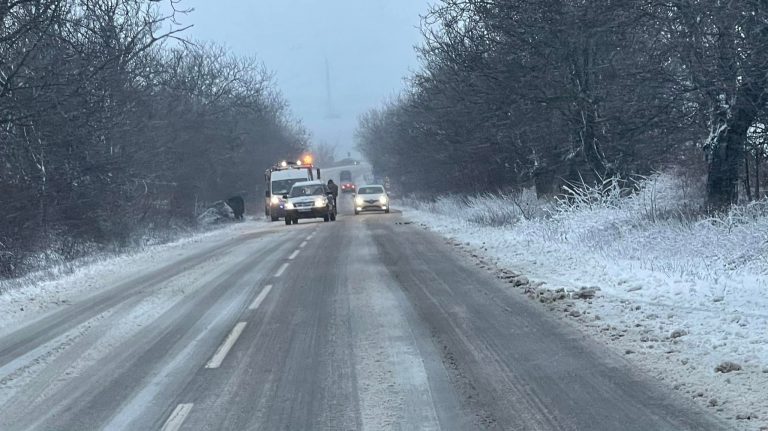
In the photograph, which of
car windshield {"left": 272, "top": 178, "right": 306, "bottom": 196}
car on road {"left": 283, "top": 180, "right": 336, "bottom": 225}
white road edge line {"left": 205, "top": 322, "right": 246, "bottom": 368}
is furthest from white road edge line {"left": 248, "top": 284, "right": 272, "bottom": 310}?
car windshield {"left": 272, "top": 178, "right": 306, "bottom": 196}

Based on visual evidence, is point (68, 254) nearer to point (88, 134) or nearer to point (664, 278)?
point (88, 134)

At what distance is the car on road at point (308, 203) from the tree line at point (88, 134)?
5548 mm

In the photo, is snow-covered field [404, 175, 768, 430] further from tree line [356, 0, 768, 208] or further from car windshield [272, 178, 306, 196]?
car windshield [272, 178, 306, 196]

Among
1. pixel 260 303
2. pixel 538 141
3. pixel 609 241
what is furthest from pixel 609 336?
pixel 538 141

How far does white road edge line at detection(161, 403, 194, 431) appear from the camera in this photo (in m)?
5.69

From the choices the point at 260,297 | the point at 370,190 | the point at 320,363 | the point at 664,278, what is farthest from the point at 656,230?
the point at 370,190

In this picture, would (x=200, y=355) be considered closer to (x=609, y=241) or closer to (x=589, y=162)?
(x=609, y=241)

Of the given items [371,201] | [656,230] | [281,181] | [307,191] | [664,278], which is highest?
[281,181]

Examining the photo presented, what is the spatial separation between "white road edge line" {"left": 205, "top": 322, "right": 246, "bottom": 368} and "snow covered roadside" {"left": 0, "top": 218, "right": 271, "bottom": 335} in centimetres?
342

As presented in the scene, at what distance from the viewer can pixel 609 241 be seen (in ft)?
52.1

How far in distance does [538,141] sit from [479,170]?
830 cm

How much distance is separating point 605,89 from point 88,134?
14.8 metres

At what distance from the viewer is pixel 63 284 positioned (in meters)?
16.2

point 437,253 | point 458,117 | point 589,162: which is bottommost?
point 437,253
